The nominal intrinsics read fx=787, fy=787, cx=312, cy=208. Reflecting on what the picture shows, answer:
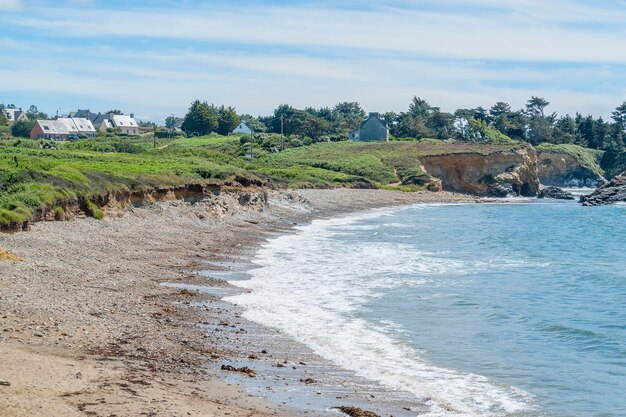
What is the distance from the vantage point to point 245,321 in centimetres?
1814

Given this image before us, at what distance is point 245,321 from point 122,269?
5.95 meters

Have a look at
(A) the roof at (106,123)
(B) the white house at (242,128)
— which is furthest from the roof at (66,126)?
(B) the white house at (242,128)

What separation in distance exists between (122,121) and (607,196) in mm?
91470

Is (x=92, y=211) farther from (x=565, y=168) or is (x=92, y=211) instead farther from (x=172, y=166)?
(x=565, y=168)

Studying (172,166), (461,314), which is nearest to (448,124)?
(172,166)

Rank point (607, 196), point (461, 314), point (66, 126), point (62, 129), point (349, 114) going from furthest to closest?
point (349, 114) → point (66, 126) → point (62, 129) → point (607, 196) → point (461, 314)

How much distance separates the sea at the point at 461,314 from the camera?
1402cm

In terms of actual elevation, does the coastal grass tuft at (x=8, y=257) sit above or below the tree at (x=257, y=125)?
below

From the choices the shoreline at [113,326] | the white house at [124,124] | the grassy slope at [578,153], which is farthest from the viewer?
the white house at [124,124]

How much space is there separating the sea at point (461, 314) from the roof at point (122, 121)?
10679cm

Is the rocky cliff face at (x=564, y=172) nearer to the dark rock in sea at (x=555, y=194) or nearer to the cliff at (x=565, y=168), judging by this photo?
the cliff at (x=565, y=168)

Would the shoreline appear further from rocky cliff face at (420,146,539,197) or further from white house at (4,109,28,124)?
white house at (4,109,28,124)

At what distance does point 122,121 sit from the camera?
144750 millimetres

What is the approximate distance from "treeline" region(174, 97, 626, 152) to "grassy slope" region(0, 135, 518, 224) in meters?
12.5
